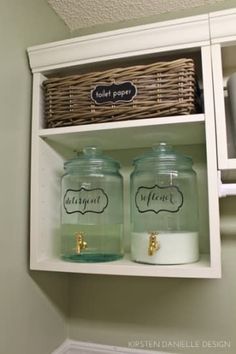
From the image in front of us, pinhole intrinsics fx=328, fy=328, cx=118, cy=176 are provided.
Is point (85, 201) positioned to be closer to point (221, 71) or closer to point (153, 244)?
point (153, 244)

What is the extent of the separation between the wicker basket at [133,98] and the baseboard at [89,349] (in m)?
0.72

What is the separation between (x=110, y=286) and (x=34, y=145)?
52 centimetres

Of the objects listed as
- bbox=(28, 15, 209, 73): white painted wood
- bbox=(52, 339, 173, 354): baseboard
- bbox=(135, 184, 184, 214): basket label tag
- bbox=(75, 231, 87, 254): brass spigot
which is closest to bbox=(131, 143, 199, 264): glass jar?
bbox=(135, 184, 184, 214): basket label tag

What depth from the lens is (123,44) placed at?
87cm

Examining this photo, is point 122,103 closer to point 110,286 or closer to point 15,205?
point 15,205

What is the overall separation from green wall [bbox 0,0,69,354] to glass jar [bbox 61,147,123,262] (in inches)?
4.9

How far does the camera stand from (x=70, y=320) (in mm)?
1116

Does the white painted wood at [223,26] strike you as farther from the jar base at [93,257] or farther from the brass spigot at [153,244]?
→ the jar base at [93,257]

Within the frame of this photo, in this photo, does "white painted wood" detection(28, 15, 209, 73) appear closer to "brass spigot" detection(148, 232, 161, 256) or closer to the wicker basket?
the wicker basket

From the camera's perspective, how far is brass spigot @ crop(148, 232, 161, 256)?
804 mm

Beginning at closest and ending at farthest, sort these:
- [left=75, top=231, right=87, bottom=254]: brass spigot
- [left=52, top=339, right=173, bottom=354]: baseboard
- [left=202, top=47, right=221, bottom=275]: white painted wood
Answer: [left=202, top=47, right=221, bottom=275]: white painted wood
[left=75, top=231, right=87, bottom=254]: brass spigot
[left=52, top=339, right=173, bottom=354]: baseboard

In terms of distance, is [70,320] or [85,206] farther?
[70,320]

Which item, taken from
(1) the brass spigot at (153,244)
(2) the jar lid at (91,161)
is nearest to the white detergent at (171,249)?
(1) the brass spigot at (153,244)

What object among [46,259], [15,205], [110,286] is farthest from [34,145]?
[110,286]
